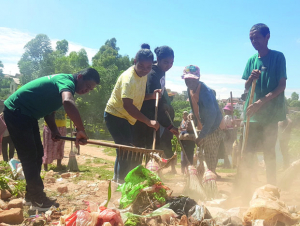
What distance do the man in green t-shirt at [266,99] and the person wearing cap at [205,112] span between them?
552mm

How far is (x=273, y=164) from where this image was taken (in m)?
4.00

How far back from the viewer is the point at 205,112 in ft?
14.0

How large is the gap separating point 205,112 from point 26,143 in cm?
276

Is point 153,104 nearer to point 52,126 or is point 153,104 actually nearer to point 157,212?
point 52,126

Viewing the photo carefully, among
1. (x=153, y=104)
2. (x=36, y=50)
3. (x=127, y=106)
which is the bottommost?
(x=127, y=106)

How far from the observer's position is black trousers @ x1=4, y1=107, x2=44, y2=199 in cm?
318

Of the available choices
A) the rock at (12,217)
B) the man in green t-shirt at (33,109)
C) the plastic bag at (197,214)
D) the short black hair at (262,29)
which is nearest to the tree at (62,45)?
the man in green t-shirt at (33,109)

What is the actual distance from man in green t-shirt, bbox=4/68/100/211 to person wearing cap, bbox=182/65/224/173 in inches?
66.5

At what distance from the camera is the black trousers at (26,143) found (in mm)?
3180

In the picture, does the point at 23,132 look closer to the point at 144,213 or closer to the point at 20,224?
the point at 20,224

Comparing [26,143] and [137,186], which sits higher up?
[26,143]

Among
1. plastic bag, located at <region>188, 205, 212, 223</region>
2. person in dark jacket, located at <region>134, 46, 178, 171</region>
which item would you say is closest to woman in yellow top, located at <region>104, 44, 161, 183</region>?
person in dark jacket, located at <region>134, 46, 178, 171</region>

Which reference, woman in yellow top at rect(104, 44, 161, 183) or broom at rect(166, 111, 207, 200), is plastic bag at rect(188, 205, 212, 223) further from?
woman in yellow top at rect(104, 44, 161, 183)

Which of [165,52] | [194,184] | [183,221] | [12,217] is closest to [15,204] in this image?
[12,217]
